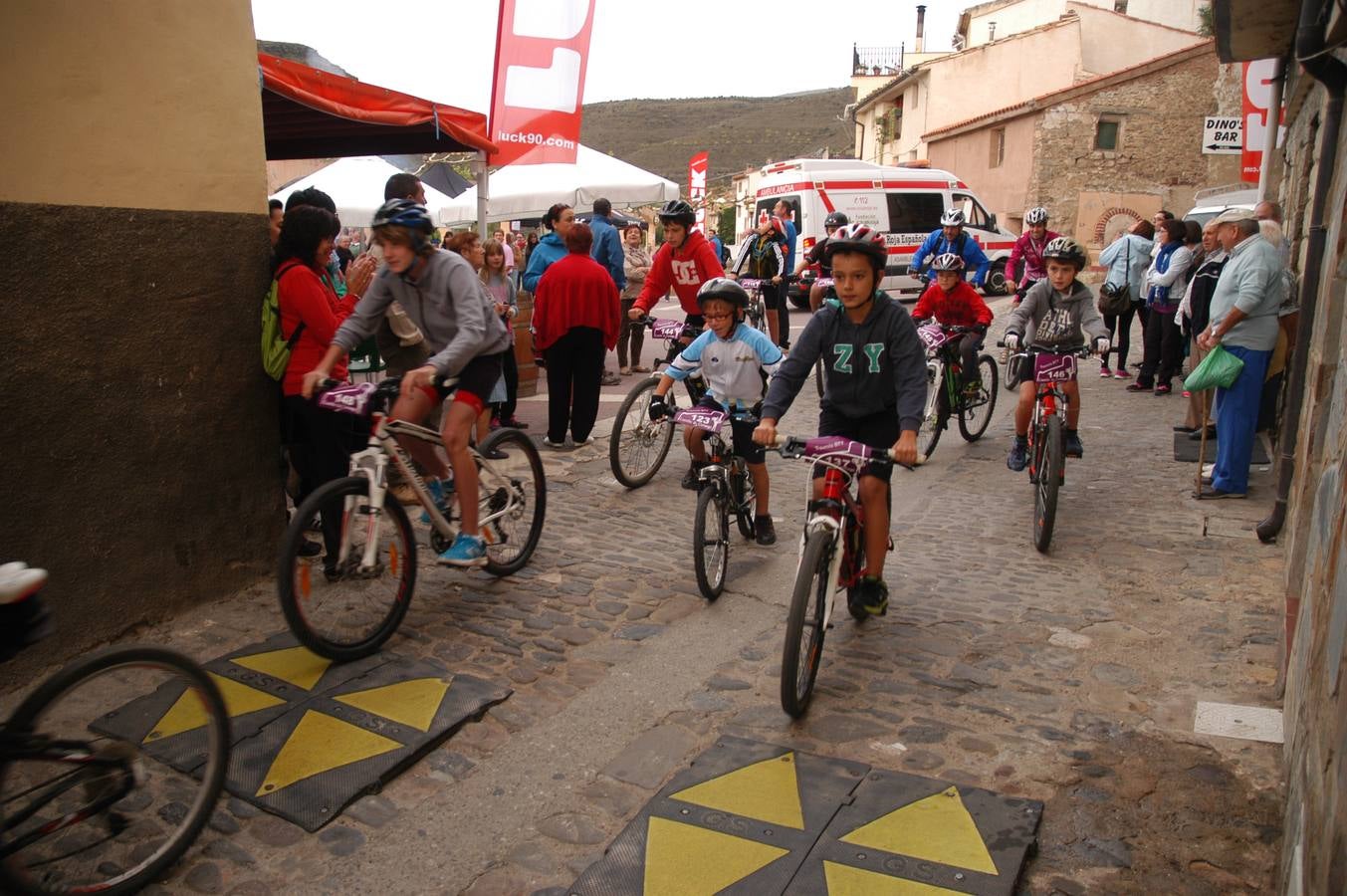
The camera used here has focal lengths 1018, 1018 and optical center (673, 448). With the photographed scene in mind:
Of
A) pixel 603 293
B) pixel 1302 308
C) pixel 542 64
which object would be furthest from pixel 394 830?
pixel 542 64

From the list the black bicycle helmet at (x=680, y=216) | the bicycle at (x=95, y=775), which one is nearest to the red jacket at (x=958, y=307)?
the black bicycle helmet at (x=680, y=216)

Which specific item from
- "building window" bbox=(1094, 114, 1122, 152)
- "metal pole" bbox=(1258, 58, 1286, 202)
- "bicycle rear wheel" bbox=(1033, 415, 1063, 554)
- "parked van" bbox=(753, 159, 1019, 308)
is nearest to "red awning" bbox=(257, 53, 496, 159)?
"bicycle rear wheel" bbox=(1033, 415, 1063, 554)

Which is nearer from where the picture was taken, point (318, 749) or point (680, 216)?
point (318, 749)

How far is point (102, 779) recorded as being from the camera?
290 centimetres

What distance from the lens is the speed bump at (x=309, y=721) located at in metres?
3.50

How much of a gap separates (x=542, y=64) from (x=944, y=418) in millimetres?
4602

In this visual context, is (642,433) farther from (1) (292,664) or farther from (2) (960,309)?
(1) (292,664)

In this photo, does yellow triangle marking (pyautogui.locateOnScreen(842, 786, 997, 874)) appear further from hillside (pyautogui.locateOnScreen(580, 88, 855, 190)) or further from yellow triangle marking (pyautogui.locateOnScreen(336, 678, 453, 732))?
hillside (pyautogui.locateOnScreen(580, 88, 855, 190))

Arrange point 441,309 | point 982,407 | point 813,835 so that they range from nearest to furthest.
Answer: point 813,835, point 441,309, point 982,407

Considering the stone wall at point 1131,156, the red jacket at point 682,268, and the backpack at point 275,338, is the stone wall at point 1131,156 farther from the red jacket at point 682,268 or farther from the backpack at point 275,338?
the backpack at point 275,338

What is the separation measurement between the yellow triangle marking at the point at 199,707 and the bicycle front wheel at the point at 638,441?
3.56 metres

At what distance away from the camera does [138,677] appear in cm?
309

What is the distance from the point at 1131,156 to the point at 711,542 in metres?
31.1

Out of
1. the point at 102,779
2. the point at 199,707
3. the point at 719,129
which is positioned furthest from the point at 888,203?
the point at 719,129
